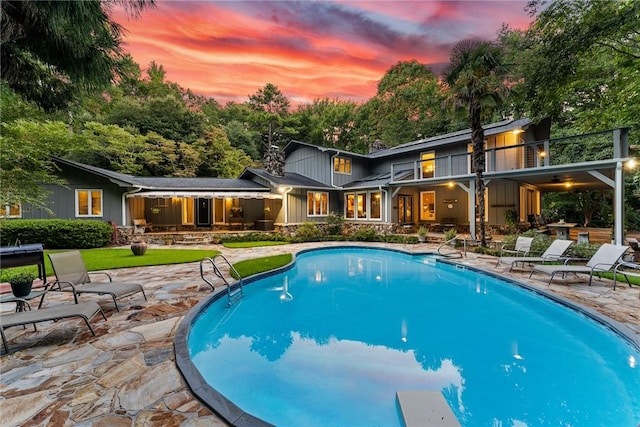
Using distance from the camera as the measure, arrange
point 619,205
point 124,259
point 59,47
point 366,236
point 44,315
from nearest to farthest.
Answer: point 44,315
point 59,47
point 619,205
point 124,259
point 366,236

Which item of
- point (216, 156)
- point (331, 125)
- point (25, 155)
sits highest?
point (331, 125)

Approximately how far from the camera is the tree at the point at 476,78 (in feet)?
36.9

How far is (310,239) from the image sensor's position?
662 inches

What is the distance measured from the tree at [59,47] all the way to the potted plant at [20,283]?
3303mm

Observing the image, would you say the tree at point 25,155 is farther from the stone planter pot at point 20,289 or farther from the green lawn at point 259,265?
the green lawn at point 259,265

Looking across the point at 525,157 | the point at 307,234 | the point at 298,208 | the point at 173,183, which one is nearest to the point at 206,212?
the point at 173,183

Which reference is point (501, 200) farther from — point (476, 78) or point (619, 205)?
point (476, 78)

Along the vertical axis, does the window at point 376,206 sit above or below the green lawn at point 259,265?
above

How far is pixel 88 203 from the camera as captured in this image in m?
15.7

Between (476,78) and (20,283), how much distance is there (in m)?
14.5

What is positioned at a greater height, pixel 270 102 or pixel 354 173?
pixel 270 102

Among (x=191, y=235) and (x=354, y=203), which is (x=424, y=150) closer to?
(x=354, y=203)

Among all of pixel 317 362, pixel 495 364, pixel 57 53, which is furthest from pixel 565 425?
pixel 57 53

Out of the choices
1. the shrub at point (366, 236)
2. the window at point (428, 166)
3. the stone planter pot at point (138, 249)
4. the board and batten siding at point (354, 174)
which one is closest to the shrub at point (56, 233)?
the stone planter pot at point (138, 249)
